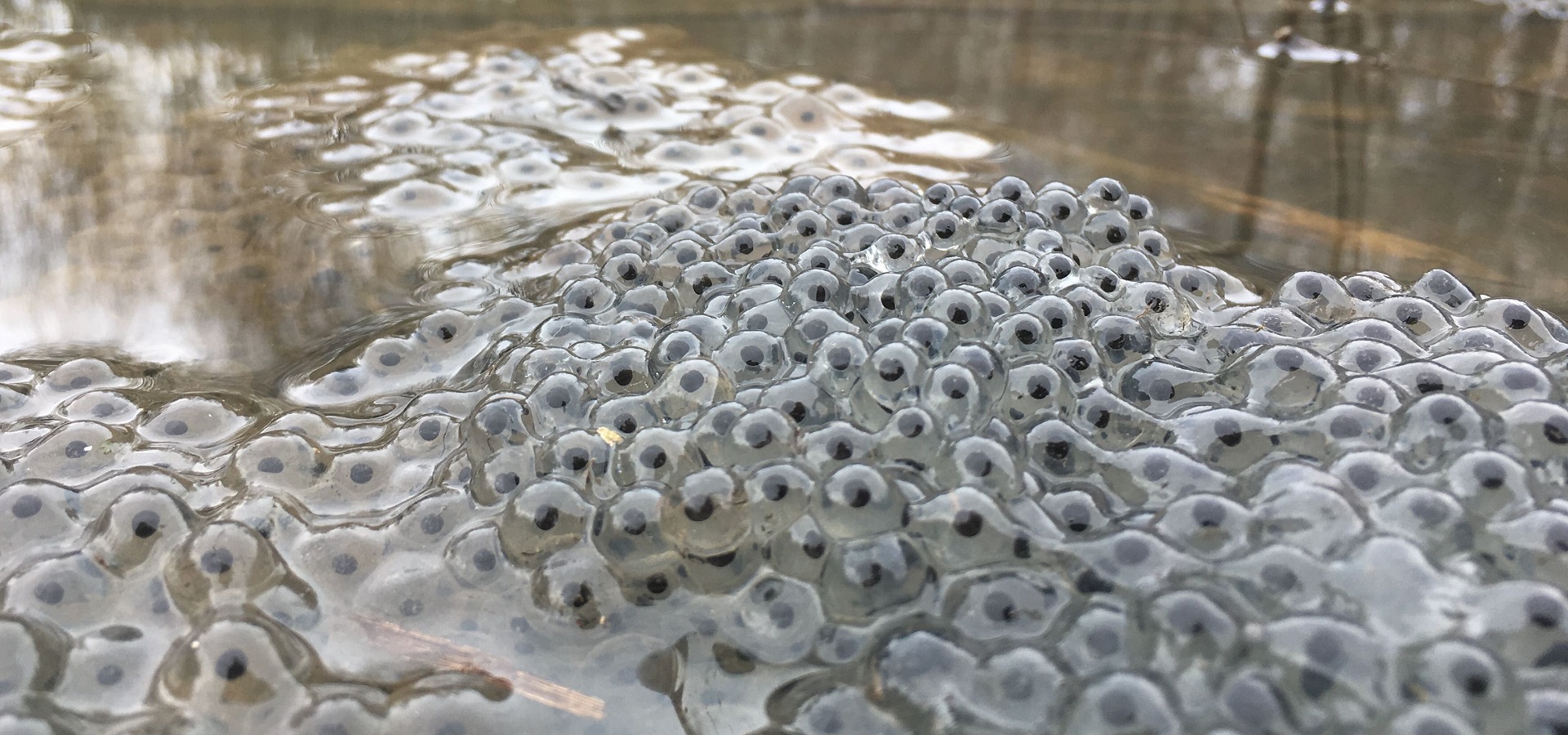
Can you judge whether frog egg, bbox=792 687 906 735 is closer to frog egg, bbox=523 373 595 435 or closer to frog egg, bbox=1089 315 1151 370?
frog egg, bbox=523 373 595 435

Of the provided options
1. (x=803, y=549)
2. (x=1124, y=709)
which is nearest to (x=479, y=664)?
(x=803, y=549)

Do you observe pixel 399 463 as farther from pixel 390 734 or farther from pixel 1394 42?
pixel 1394 42

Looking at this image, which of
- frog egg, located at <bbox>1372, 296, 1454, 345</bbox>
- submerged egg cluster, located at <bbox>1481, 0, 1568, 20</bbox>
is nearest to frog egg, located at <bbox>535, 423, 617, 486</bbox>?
frog egg, located at <bbox>1372, 296, 1454, 345</bbox>

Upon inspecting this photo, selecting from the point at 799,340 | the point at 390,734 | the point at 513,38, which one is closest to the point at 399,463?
the point at 390,734

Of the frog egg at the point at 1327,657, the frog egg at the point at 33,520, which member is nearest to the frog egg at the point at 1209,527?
the frog egg at the point at 1327,657

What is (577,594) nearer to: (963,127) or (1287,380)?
(1287,380)
